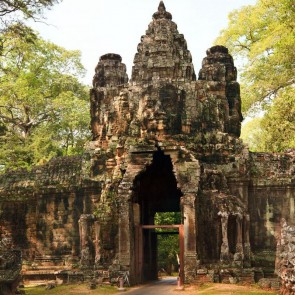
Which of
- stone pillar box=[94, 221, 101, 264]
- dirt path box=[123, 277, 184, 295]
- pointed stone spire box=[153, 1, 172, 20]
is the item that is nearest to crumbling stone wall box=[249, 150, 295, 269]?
dirt path box=[123, 277, 184, 295]

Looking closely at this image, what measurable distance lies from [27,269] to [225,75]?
9.85m

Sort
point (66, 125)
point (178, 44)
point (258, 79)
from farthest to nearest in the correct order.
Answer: point (66, 125) → point (258, 79) → point (178, 44)

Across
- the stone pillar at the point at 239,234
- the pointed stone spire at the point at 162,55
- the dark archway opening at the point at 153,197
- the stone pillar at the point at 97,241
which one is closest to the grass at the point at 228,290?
the stone pillar at the point at 239,234

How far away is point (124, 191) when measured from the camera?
17.1m

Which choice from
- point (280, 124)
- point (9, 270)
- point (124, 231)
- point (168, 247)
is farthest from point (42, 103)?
point (9, 270)

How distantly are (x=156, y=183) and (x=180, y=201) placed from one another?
3458 mm

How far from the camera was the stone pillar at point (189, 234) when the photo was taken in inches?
637

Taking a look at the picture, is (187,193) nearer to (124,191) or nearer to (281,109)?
(124,191)

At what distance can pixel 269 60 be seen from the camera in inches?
1040

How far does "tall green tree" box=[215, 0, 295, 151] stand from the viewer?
77.7 ft

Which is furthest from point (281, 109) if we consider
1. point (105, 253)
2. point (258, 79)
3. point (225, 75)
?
point (105, 253)

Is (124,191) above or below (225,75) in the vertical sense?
below

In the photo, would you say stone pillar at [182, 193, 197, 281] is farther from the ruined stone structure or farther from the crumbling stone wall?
the ruined stone structure

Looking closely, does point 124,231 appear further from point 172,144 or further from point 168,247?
point 168,247
